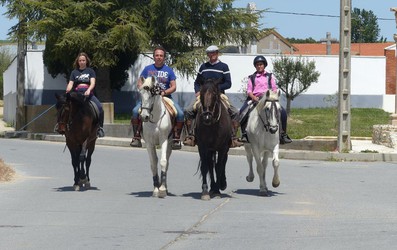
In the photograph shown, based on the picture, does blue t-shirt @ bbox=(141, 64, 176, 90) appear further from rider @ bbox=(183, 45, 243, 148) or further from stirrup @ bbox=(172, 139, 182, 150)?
stirrup @ bbox=(172, 139, 182, 150)

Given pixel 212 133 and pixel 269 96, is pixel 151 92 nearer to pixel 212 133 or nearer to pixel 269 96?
pixel 212 133

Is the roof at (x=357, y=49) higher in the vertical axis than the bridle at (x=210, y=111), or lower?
higher

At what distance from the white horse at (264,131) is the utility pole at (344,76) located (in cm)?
1180

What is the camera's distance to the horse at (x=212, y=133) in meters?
15.7

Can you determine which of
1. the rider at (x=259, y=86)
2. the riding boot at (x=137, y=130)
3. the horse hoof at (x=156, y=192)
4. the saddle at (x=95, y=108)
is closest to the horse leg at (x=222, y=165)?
the rider at (x=259, y=86)

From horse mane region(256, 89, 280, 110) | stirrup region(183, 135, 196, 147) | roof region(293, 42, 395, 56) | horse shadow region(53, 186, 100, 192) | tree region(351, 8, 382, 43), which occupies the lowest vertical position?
horse shadow region(53, 186, 100, 192)

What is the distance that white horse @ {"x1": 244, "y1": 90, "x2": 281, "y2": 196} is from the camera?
16344 mm

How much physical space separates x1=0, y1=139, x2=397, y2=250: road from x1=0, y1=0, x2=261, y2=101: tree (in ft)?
71.4

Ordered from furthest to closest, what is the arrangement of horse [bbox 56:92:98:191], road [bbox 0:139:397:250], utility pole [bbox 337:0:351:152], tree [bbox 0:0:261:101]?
tree [bbox 0:0:261:101], utility pole [bbox 337:0:351:152], horse [bbox 56:92:98:191], road [bbox 0:139:397:250]

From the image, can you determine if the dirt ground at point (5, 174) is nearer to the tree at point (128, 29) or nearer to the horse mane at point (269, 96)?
the horse mane at point (269, 96)

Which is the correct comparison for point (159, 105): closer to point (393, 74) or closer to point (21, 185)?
point (21, 185)

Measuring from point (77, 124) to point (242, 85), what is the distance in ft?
120

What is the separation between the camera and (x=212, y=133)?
16.1 m

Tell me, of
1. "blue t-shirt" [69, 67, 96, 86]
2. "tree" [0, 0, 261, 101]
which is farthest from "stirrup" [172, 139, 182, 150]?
"tree" [0, 0, 261, 101]
